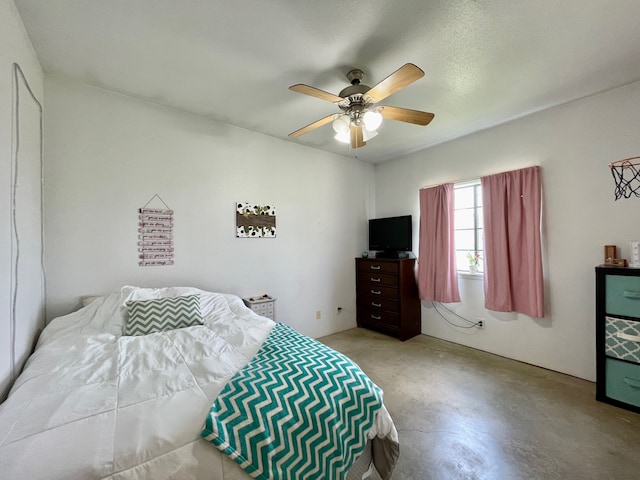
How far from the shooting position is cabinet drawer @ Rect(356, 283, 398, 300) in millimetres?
3441

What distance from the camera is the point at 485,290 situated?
296cm

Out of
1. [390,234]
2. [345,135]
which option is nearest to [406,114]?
[345,135]

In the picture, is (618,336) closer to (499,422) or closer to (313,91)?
(499,422)

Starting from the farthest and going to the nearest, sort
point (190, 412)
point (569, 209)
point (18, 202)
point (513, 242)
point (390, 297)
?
point (390, 297), point (513, 242), point (569, 209), point (18, 202), point (190, 412)

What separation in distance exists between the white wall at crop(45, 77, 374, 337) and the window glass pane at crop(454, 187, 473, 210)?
139 centimetres

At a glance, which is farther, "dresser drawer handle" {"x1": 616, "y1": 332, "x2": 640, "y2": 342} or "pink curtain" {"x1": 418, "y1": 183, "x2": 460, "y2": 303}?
"pink curtain" {"x1": 418, "y1": 183, "x2": 460, "y2": 303}

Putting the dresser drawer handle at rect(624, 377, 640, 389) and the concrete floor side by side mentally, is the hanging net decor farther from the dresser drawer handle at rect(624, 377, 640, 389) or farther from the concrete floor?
the concrete floor

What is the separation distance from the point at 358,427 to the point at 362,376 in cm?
21

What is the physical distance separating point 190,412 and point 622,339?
291 centimetres

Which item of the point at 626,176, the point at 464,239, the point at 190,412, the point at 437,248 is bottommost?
the point at 190,412

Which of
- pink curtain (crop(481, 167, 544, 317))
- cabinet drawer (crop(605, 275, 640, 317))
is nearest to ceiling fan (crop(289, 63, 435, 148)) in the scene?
pink curtain (crop(481, 167, 544, 317))

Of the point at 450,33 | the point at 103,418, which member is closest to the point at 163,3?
the point at 450,33

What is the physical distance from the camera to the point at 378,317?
11.9 ft

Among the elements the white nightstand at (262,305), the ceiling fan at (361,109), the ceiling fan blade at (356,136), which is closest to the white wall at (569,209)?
the ceiling fan at (361,109)
